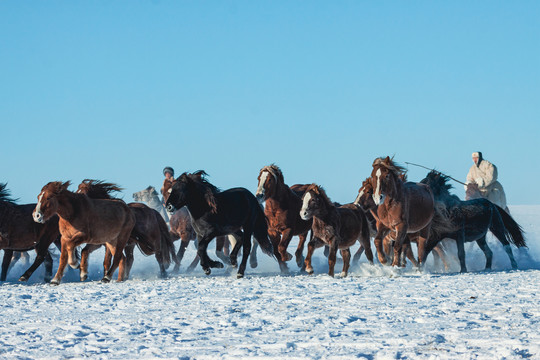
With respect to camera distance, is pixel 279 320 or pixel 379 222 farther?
pixel 379 222

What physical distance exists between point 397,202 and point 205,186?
106 inches

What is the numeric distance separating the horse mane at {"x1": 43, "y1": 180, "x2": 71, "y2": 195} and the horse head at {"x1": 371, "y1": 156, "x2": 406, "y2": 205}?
4.02 meters

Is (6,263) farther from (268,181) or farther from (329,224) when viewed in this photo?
(329,224)

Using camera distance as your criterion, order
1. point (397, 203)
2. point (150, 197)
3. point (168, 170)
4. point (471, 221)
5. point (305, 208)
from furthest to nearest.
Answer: point (150, 197) < point (168, 170) < point (471, 221) < point (397, 203) < point (305, 208)

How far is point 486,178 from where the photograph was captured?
49.8ft

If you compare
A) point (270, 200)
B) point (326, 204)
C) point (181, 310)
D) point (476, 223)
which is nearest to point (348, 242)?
point (326, 204)

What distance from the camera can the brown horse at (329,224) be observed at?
31.4 ft

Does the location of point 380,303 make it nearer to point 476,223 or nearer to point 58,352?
point 58,352

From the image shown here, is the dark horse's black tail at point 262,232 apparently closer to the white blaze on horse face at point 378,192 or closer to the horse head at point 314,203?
the horse head at point 314,203

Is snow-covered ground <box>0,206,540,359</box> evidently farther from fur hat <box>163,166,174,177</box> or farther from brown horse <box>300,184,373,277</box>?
fur hat <box>163,166,174,177</box>

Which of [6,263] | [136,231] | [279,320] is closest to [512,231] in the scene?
[136,231]

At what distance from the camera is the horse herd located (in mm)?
9320

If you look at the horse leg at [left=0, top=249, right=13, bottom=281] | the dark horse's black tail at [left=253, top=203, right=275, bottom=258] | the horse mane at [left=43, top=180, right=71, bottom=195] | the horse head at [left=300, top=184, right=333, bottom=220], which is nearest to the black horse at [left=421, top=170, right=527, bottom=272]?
the horse head at [left=300, top=184, right=333, bottom=220]

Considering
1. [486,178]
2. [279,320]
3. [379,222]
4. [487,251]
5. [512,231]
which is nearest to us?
[279,320]
